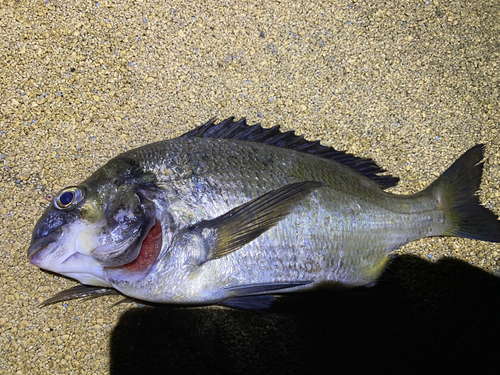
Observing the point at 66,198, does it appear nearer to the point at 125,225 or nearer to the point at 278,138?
the point at 125,225

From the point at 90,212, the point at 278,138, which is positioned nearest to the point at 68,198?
the point at 90,212

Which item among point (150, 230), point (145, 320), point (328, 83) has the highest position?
point (328, 83)

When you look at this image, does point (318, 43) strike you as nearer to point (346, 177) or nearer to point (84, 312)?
point (346, 177)

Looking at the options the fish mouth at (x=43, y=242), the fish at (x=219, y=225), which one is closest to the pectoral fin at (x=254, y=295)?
the fish at (x=219, y=225)

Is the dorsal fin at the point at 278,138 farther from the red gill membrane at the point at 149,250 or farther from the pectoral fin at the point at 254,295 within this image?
the pectoral fin at the point at 254,295

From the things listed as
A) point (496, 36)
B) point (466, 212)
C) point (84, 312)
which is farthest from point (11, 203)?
point (496, 36)

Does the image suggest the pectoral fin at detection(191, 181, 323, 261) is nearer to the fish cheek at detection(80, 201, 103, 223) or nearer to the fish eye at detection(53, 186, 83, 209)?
the fish cheek at detection(80, 201, 103, 223)
